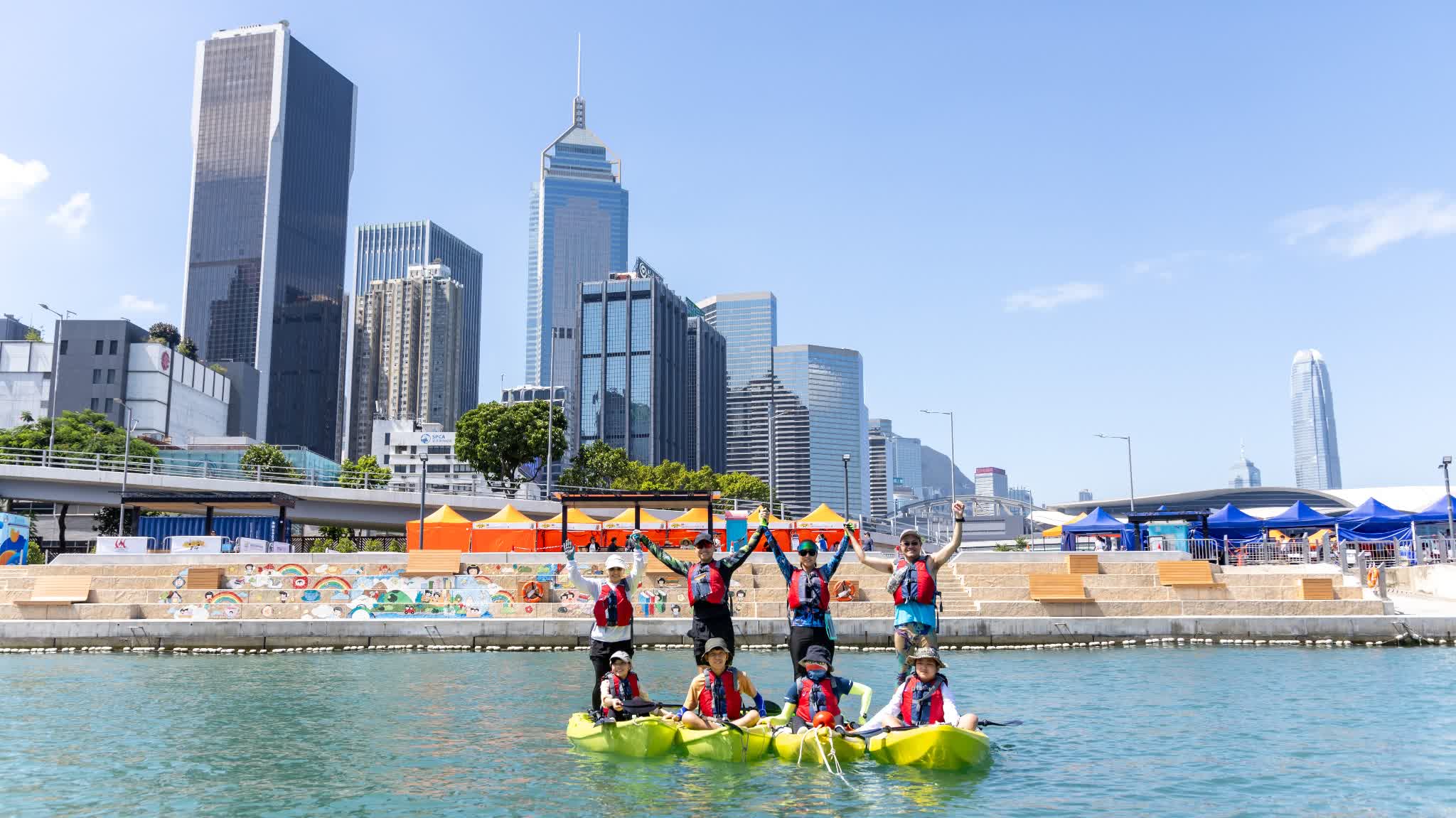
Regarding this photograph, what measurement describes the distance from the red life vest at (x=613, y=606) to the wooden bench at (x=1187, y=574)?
23.7 m

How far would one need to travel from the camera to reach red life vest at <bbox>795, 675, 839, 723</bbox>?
12.4 metres

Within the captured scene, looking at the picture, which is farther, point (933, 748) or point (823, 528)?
point (823, 528)

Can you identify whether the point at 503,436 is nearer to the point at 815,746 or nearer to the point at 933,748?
the point at 815,746

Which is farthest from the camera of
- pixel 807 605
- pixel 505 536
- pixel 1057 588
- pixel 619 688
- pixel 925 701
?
pixel 505 536

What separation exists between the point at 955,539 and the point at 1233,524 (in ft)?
141

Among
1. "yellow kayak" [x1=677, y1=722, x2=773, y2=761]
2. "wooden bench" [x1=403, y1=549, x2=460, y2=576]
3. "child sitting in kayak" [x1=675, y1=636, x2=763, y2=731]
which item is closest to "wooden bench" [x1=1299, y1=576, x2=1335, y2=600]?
"child sitting in kayak" [x1=675, y1=636, x2=763, y2=731]

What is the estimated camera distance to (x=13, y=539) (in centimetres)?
4153

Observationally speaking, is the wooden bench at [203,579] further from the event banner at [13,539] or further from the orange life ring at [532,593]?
the event banner at [13,539]

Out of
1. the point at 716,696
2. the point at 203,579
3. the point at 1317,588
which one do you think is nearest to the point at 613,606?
the point at 716,696

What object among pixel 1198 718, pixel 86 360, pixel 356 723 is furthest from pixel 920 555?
pixel 86 360

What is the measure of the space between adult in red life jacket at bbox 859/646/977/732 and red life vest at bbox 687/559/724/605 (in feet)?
7.62

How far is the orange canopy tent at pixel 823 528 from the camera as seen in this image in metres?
44.2

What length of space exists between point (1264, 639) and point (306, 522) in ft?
192

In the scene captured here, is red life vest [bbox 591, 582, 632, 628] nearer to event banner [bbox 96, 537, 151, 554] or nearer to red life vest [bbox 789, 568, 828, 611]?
red life vest [bbox 789, 568, 828, 611]
